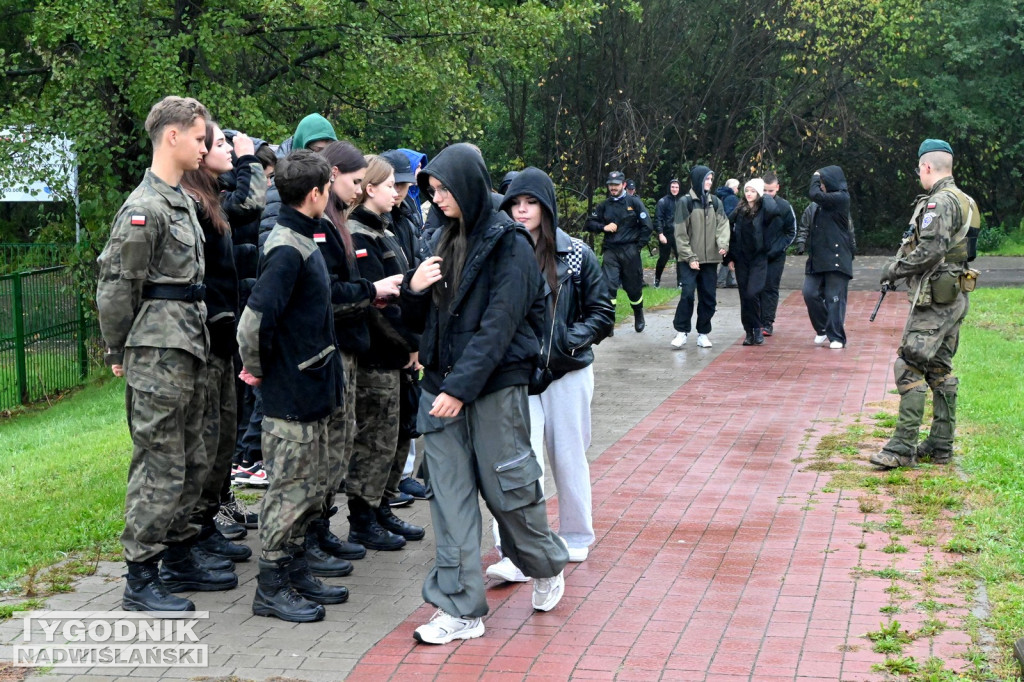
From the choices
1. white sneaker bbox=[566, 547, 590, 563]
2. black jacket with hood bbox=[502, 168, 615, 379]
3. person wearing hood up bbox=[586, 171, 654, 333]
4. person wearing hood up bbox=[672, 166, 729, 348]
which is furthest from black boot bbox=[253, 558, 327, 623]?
person wearing hood up bbox=[586, 171, 654, 333]

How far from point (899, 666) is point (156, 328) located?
339 cm

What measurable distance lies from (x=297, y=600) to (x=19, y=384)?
9.38 metres

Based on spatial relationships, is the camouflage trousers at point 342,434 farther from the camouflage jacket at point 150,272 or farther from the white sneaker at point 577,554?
the white sneaker at point 577,554

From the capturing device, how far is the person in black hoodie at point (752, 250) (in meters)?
13.9

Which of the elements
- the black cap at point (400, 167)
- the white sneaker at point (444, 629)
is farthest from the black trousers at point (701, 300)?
the white sneaker at point (444, 629)

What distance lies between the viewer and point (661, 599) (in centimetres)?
555

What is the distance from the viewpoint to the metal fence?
43.1ft

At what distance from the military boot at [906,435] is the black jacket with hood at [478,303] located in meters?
3.72

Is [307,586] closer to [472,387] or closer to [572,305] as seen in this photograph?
[472,387]

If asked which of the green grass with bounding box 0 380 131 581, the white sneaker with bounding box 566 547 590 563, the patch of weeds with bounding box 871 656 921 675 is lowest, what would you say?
the green grass with bounding box 0 380 131 581

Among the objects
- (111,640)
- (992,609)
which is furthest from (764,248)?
(111,640)

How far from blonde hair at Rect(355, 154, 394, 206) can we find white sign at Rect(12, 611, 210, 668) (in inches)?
86.1

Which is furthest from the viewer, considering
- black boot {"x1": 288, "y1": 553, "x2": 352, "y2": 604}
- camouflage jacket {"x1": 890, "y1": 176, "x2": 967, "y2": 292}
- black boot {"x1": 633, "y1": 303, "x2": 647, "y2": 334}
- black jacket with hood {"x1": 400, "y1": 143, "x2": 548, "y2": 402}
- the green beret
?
black boot {"x1": 633, "y1": 303, "x2": 647, "y2": 334}

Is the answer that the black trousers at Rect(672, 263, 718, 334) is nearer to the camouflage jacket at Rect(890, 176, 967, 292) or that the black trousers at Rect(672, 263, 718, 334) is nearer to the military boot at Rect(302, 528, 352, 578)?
the camouflage jacket at Rect(890, 176, 967, 292)
